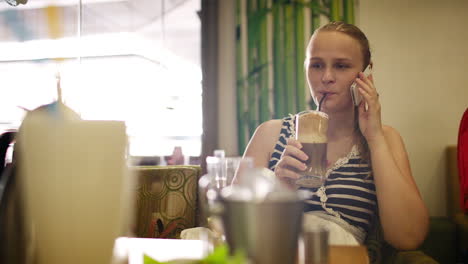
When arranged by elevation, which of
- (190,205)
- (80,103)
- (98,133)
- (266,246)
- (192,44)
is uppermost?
(192,44)

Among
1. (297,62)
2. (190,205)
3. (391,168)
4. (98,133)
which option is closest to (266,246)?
(98,133)

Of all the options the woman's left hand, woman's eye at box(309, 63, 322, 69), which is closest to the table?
the woman's left hand

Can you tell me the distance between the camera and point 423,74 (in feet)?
10.4

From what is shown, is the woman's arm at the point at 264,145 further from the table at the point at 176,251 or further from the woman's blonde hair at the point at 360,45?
the table at the point at 176,251

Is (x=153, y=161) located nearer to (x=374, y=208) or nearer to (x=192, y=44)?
(x=374, y=208)

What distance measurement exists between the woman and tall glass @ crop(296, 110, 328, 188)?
0.08 metres

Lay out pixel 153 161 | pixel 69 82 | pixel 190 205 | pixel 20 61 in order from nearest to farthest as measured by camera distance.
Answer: pixel 190 205, pixel 153 161, pixel 69 82, pixel 20 61

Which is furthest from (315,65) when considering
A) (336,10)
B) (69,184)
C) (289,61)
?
(336,10)

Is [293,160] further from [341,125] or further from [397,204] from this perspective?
[341,125]

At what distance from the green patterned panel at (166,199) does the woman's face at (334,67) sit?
63 cm

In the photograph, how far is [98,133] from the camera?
534mm

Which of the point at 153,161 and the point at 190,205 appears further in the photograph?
the point at 153,161

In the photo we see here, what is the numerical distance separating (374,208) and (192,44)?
237 inches

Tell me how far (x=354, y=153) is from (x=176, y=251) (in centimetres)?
88
